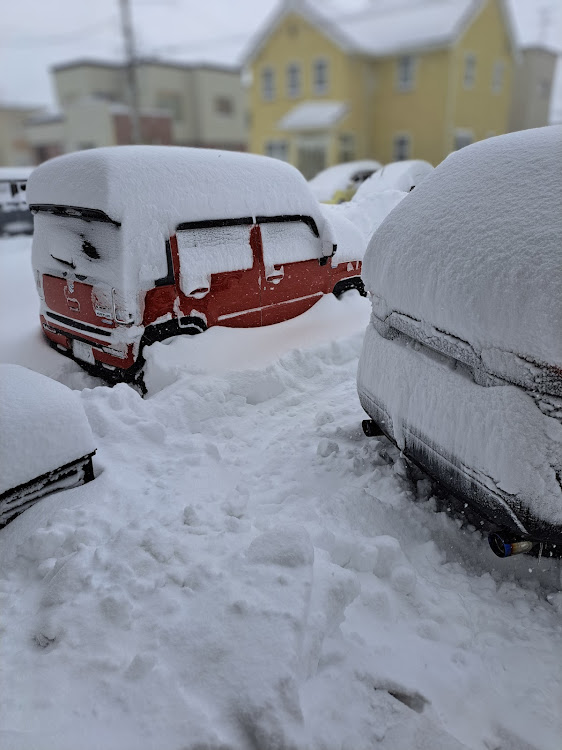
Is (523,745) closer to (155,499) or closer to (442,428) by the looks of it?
(442,428)

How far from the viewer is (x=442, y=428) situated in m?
2.62

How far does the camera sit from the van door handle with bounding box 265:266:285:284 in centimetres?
523

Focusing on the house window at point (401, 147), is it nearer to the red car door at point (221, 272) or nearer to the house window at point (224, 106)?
the house window at point (224, 106)

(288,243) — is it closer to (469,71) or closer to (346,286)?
(346,286)

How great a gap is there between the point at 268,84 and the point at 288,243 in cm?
2206

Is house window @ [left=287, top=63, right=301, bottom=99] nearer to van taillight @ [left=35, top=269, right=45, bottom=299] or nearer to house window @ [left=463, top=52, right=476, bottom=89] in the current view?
house window @ [left=463, top=52, right=476, bottom=89]

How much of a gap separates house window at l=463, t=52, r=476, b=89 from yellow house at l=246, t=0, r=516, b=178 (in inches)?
1.6

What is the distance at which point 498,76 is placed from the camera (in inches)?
894

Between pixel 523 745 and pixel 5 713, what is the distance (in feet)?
5.99

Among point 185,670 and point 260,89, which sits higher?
point 260,89

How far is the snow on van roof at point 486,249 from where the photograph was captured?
2109mm

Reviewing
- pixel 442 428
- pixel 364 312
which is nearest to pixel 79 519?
pixel 442 428

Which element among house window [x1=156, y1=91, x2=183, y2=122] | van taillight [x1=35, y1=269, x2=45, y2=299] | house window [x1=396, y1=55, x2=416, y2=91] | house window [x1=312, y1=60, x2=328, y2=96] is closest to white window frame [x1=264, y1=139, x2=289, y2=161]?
house window [x1=312, y1=60, x2=328, y2=96]

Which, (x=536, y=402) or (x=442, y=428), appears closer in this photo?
(x=536, y=402)
